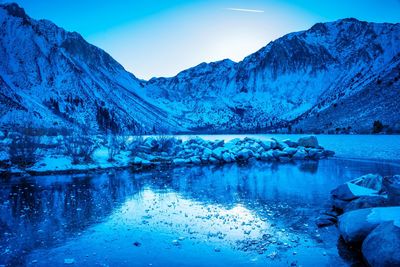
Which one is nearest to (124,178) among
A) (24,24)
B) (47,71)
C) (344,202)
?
(344,202)

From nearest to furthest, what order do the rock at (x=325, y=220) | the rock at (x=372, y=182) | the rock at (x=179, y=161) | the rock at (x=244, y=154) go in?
the rock at (x=325, y=220), the rock at (x=372, y=182), the rock at (x=179, y=161), the rock at (x=244, y=154)

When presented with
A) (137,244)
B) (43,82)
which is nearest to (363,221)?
(137,244)

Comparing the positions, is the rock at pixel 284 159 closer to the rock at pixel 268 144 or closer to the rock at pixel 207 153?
the rock at pixel 268 144

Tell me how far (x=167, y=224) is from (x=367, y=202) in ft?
28.4

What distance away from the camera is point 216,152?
44125 millimetres

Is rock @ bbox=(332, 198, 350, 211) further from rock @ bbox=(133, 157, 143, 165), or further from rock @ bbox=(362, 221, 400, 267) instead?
rock @ bbox=(133, 157, 143, 165)

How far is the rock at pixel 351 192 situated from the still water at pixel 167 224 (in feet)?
3.52

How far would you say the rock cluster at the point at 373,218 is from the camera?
9.67 m

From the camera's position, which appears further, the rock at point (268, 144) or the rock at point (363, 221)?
the rock at point (268, 144)

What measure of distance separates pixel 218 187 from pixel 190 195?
11.2 feet

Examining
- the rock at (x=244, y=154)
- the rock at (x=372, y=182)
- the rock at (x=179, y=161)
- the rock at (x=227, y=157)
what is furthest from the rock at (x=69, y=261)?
the rock at (x=244, y=154)

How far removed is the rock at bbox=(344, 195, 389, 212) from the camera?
1402 cm

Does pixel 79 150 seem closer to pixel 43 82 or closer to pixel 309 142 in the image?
pixel 309 142

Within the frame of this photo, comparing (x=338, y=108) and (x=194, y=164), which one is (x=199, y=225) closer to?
(x=194, y=164)
